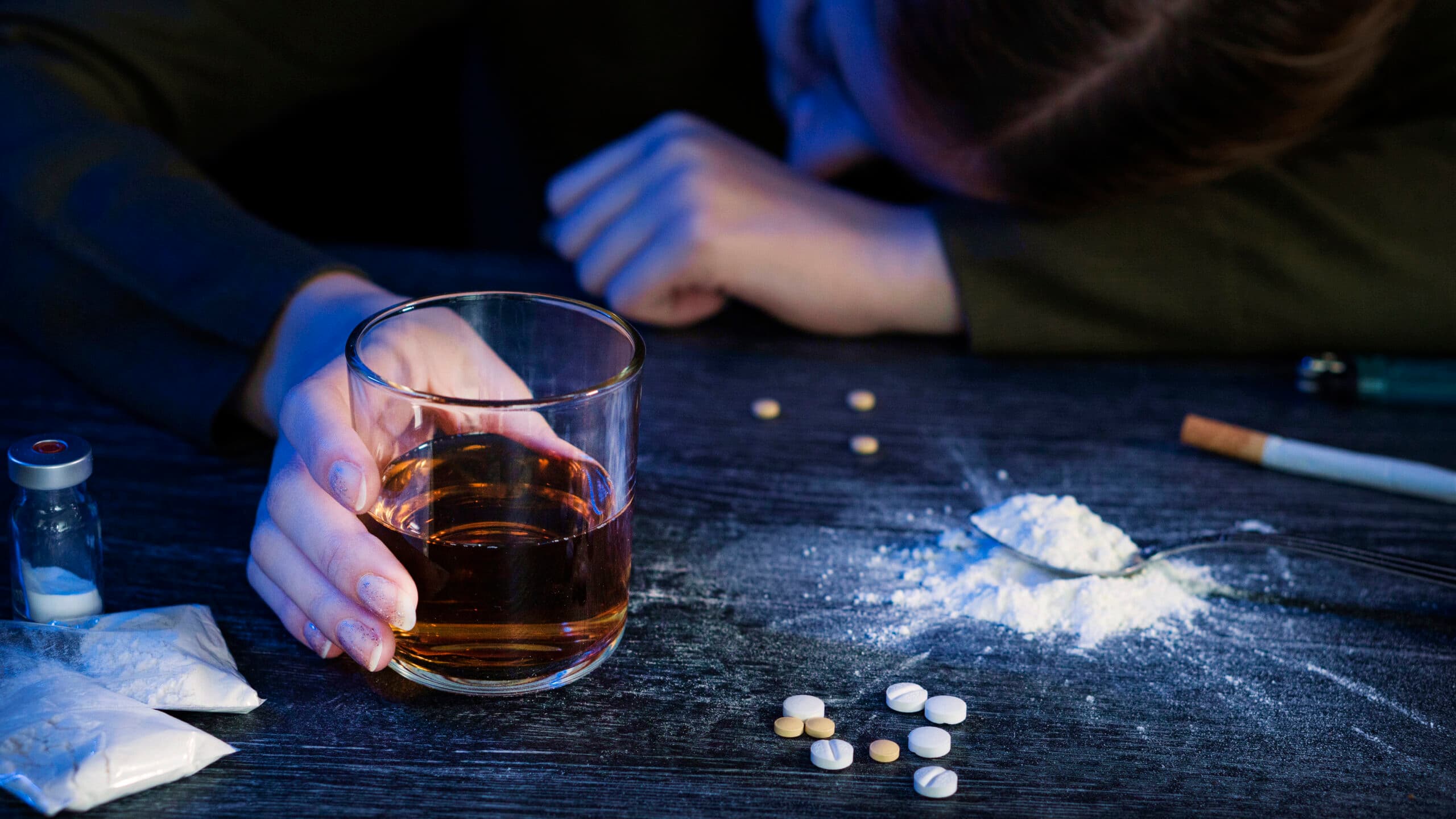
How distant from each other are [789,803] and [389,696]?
207 millimetres

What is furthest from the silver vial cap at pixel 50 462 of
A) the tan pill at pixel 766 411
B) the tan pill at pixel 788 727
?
the tan pill at pixel 766 411

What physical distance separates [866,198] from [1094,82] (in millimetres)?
306

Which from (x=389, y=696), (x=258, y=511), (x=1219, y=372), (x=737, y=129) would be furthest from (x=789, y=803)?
(x=737, y=129)

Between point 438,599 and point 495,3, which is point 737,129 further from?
point 438,599

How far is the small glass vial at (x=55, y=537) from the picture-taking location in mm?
584

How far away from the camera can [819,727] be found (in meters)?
0.57

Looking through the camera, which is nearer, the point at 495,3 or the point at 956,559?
the point at 956,559

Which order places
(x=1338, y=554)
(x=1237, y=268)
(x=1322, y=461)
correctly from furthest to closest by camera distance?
1. (x=1237, y=268)
2. (x=1322, y=461)
3. (x=1338, y=554)

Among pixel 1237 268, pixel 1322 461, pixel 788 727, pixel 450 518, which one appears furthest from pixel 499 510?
pixel 1237 268

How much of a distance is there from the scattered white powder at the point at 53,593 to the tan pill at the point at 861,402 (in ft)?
1.82

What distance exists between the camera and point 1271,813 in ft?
1.74

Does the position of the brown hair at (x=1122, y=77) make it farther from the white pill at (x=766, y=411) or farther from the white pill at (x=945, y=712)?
the white pill at (x=945, y=712)

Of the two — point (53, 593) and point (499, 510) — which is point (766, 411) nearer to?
point (499, 510)

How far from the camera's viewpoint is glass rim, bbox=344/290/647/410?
1.67ft
